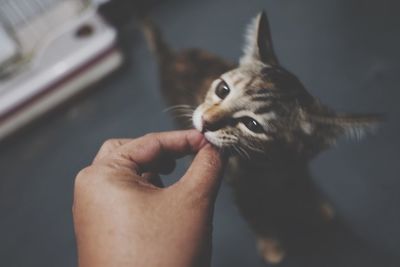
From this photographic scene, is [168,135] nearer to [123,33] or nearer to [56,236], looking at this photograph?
[56,236]

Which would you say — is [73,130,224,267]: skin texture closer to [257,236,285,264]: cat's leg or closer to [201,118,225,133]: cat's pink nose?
[201,118,225,133]: cat's pink nose

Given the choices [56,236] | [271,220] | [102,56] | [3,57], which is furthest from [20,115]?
[271,220]

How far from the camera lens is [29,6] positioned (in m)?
1.67

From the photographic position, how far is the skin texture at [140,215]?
580mm

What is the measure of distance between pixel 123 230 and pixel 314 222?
0.83 m

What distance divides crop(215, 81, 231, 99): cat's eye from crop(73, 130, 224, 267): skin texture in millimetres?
166

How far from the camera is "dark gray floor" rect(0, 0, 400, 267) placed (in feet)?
4.20

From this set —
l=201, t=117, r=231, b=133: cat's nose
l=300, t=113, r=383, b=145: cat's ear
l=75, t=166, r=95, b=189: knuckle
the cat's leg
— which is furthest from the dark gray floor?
l=75, t=166, r=95, b=189: knuckle

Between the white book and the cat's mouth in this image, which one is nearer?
the cat's mouth

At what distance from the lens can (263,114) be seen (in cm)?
79

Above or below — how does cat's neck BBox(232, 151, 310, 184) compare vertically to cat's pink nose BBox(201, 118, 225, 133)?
below

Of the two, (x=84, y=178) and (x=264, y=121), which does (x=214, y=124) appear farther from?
(x=84, y=178)

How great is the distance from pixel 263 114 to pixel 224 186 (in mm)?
645

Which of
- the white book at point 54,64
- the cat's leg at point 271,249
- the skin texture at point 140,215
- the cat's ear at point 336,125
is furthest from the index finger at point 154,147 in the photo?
the white book at point 54,64
